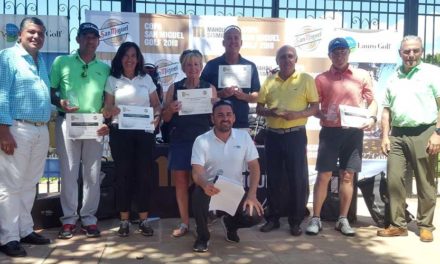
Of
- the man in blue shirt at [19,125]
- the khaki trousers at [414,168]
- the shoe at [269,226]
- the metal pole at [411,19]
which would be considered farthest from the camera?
the metal pole at [411,19]

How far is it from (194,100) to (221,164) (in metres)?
0.79

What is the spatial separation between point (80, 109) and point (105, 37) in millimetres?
2413

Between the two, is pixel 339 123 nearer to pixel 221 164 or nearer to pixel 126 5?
pixel 221 164

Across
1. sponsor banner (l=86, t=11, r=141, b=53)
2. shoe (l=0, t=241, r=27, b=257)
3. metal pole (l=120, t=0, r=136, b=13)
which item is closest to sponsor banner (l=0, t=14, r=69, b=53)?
sponsor banner (l=86, t=11, r=141, b=53)

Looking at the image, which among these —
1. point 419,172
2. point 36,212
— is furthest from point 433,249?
point 36,212

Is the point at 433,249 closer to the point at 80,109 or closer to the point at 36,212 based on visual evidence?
the point at 80,109

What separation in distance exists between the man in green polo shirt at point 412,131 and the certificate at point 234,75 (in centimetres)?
156

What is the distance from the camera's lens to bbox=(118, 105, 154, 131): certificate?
476 cm

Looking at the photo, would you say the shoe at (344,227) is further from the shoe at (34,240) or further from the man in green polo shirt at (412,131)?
the shoe at (34,240)

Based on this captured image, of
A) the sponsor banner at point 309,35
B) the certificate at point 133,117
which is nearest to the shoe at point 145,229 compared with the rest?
the certificate at point 133,117

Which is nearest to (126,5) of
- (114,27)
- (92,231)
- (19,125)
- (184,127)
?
(114,27)

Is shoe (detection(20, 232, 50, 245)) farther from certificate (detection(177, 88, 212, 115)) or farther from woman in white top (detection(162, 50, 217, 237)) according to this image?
certificate (detection(177, 88, 212, 115))

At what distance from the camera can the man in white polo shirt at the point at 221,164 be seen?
14.6 ft

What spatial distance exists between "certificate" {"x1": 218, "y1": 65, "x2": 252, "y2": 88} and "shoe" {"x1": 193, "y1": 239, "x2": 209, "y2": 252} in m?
1.72
